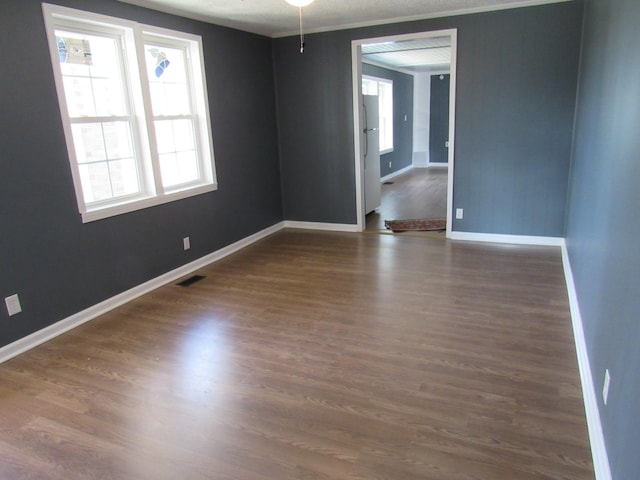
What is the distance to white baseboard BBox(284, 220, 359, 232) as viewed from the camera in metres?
5.86

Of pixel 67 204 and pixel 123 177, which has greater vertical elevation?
pixel 123 177

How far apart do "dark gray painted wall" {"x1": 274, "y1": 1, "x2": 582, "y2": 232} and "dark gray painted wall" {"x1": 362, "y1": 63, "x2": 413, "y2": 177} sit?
384 centimetres

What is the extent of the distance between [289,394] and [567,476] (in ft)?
4.40

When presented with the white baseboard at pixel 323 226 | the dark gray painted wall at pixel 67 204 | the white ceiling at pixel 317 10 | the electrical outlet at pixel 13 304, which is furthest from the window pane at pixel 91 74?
the white baseboard at pixel 323 226

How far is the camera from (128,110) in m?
3.85

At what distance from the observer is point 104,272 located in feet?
11.9

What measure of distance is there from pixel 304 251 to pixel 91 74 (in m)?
2.66

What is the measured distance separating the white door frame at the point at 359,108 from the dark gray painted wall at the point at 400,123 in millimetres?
3868

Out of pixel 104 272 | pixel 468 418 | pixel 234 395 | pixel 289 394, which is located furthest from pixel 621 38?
pixel 104 272

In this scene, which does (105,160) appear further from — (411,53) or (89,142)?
(411,53)

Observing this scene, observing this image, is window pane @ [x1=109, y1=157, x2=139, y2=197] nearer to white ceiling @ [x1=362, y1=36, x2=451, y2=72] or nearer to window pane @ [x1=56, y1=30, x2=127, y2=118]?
window pane @ [x1=56, y1=30, x2=127, y2=118]

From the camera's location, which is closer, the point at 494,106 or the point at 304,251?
the point at 494,106

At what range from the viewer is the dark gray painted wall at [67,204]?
9.55 feet

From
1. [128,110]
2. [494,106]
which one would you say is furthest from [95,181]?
[494,106]
